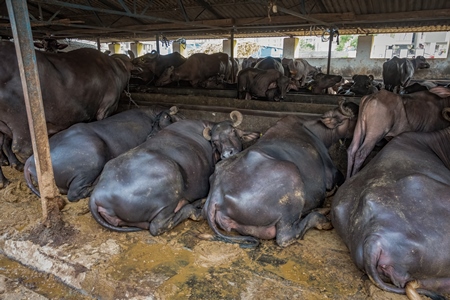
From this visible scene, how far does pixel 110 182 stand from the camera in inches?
158

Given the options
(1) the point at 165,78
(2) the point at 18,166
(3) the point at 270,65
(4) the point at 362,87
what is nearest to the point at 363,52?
(3) the point at 270,65

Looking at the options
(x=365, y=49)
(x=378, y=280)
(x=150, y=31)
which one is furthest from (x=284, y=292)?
(x=365, y=49)

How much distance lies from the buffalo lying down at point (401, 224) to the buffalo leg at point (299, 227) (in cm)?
30

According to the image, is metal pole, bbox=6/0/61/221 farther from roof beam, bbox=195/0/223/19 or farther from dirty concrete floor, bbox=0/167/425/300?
roof beam, bbox=195/0/223/19

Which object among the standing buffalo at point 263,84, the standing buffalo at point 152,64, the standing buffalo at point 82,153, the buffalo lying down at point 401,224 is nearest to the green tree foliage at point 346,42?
the standing buffalo at point 152,64

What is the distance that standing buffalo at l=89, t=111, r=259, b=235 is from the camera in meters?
3.97

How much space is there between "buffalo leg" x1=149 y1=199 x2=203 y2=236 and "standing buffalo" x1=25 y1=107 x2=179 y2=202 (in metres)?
1.45

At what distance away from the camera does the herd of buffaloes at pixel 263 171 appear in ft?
10.1

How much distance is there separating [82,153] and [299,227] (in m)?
3.10

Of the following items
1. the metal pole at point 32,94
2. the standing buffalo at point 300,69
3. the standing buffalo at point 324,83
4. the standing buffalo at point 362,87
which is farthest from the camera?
the standing buffalo at point 300,69

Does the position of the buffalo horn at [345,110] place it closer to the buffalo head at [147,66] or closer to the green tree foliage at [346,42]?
the buffalo head at [147,66]

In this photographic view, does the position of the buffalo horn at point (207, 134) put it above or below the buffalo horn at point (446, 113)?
below

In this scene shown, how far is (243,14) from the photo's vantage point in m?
11.8

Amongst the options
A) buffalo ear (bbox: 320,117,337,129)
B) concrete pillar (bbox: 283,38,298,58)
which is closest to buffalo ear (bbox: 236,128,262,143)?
buffalo ear (bbox: 320,117,337,129)
